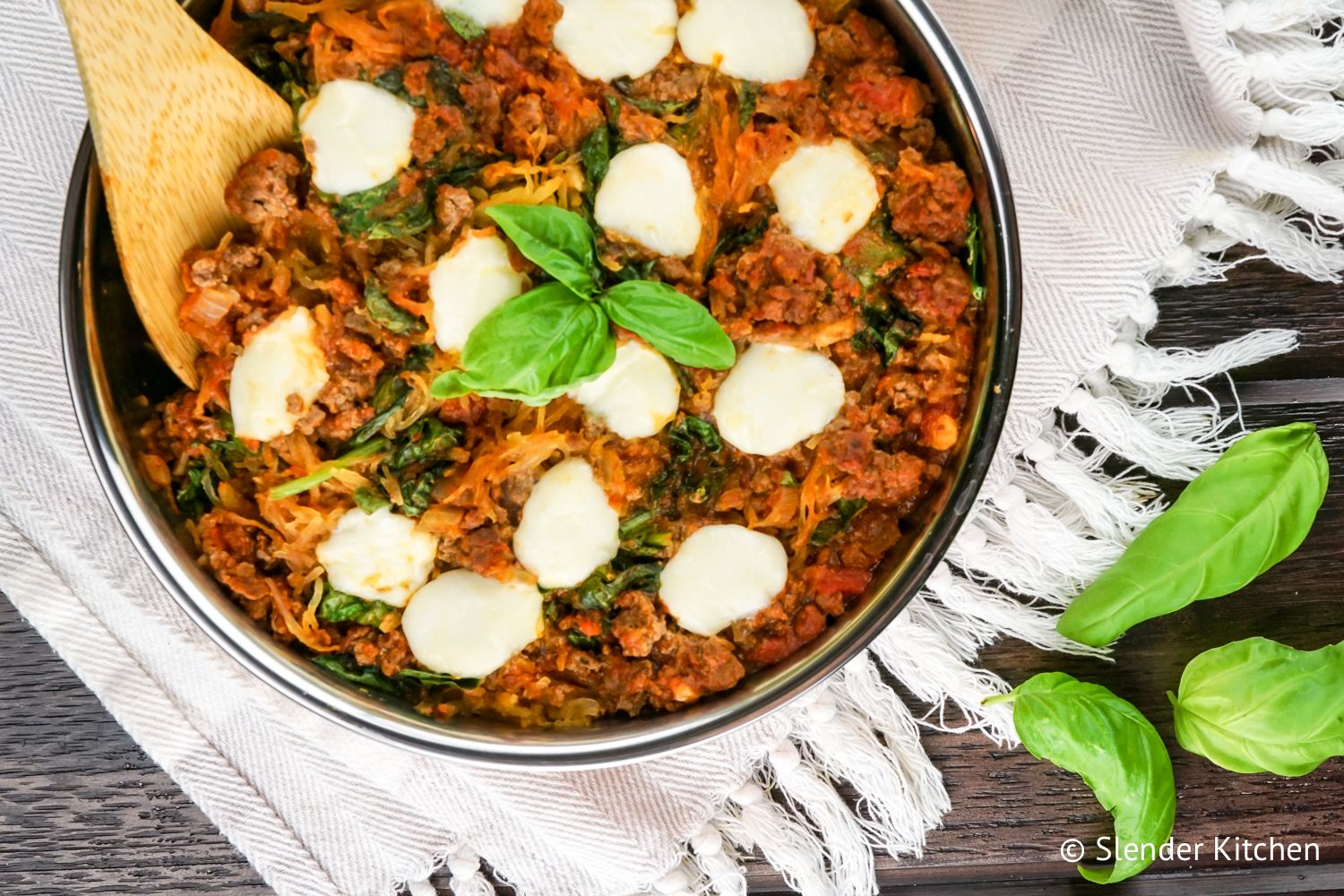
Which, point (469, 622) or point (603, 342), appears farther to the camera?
point (469, 622)

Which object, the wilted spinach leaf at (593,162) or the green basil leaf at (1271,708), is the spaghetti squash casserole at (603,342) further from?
the green basil leaf at (1271,708)

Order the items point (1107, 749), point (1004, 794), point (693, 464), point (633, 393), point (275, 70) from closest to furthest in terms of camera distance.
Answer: point (633, 393) < point (275, 70) < point (693, 464) < point (1107, 749) < point (1004, 794)

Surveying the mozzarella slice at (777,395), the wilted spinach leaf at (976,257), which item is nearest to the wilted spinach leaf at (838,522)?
the mozzarella slice at (777,395)

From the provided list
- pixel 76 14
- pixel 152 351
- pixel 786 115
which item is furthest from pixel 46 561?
pixel 786 115

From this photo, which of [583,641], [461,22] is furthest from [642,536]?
[461,22]

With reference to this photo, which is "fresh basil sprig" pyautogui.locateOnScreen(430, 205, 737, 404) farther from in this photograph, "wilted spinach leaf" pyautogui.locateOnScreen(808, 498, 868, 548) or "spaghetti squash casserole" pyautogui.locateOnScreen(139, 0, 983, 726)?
"wilted spinach leaf" pyautogui.locateOnScreen(808, 498, 868, 548)

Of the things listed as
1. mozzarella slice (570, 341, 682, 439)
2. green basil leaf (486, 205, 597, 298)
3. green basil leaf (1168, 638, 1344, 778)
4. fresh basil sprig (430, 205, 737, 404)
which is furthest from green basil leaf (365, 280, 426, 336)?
green basil leaf (1168, 638, 1344, 778)

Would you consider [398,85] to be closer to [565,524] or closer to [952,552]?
[565,524]
